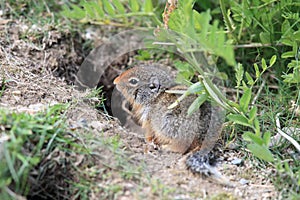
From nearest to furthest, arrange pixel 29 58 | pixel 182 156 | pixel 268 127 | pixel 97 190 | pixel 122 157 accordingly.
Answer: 1. pixel 97 190
2. pixel 122 157
3. pixel 182 156
4. pixel 268 127
5. pixel 29 58

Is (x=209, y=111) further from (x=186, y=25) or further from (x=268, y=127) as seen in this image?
(x=186, y=25)

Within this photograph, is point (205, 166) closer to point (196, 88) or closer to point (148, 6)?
point (196, 88)

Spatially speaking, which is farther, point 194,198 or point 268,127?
point 268,127

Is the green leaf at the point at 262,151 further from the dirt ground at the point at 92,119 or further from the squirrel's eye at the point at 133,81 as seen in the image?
the squirrel's eye at the point at 133,81

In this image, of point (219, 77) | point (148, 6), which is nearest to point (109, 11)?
point (148, 6)

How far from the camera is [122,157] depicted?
336 centimetres

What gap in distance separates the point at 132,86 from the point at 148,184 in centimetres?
135

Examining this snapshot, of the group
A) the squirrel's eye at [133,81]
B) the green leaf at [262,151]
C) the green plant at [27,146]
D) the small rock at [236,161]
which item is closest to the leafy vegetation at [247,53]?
the green leaf at [262,151]

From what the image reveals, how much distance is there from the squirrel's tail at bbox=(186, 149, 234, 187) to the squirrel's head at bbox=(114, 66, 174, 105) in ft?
2.71

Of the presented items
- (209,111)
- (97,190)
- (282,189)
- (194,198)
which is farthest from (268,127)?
(97,190)

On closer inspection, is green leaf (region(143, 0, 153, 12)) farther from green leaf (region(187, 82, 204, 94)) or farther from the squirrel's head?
the squirrel's head

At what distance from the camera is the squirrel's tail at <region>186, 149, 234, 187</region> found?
3422 millimetres

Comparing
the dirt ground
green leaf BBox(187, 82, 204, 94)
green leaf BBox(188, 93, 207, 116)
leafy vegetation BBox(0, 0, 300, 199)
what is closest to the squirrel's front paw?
the dirt ground

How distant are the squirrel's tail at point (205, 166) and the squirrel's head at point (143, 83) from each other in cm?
83
